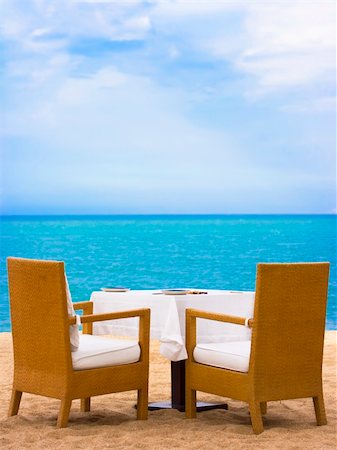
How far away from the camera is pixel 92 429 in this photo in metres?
5.42

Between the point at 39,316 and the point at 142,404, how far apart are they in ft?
2.70

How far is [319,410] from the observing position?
5.62 m

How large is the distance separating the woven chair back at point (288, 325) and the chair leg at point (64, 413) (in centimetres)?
103

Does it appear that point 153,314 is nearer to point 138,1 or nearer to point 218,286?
point 218,286

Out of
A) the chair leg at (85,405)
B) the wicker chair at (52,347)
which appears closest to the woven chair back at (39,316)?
the wicker chair at (52,347)

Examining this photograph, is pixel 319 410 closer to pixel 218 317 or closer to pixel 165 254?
pixel 218 317

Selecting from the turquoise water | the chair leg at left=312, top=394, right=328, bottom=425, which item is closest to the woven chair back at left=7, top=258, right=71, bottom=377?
the chair leg at left=312, top=394, right=328, bottom=425

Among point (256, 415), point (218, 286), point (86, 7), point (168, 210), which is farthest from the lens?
point (86, 7)

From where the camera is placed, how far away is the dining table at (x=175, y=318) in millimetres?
5727

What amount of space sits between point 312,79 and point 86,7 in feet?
36.1

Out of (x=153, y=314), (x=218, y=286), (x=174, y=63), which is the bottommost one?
(x=218, y=286)

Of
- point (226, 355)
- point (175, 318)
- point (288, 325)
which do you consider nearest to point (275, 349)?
point (288, 325)

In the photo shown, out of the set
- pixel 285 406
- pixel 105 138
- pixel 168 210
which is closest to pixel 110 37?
pixel 105 138

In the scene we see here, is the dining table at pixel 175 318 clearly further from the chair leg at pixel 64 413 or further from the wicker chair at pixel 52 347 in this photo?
the chair leg at pixel 64 413
